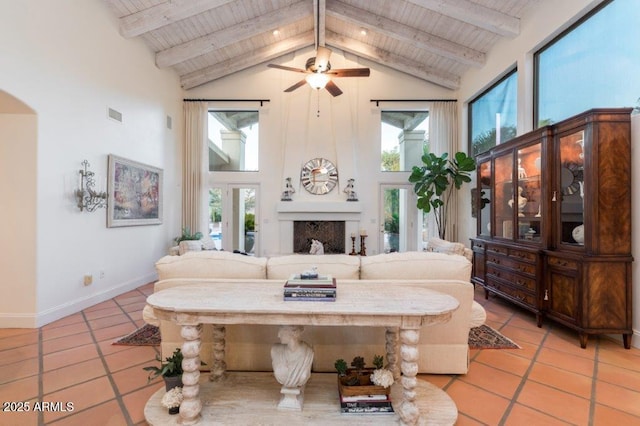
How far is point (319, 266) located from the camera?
2117 mm

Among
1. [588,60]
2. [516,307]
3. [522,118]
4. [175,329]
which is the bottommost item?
[516,307]

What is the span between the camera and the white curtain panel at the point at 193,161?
6.44 metres

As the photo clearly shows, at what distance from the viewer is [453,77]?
621cm

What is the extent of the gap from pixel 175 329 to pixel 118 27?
14.6 feet

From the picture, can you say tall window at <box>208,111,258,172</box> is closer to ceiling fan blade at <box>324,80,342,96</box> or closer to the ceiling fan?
ceiling fan blade at <box>324,80,342,96</box>

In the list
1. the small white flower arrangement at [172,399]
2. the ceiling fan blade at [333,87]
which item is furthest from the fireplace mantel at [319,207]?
the small white flower arrangement at [172,399]

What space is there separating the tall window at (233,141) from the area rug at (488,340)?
17.2 feet

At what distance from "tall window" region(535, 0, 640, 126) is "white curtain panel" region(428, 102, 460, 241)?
2260 millimetres

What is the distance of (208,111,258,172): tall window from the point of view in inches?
270

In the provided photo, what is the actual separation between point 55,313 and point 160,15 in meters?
3.99

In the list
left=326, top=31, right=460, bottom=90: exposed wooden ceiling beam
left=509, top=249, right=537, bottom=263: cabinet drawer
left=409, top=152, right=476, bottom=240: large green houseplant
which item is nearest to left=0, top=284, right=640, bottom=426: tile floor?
left=509, top=249, right=537, bottom=263: cabinet drawer

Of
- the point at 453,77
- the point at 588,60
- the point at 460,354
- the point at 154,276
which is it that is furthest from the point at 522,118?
the point at 154,276

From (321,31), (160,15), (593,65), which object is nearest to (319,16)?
(321,31)

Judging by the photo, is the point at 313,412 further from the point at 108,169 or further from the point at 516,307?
the point at 108,169
